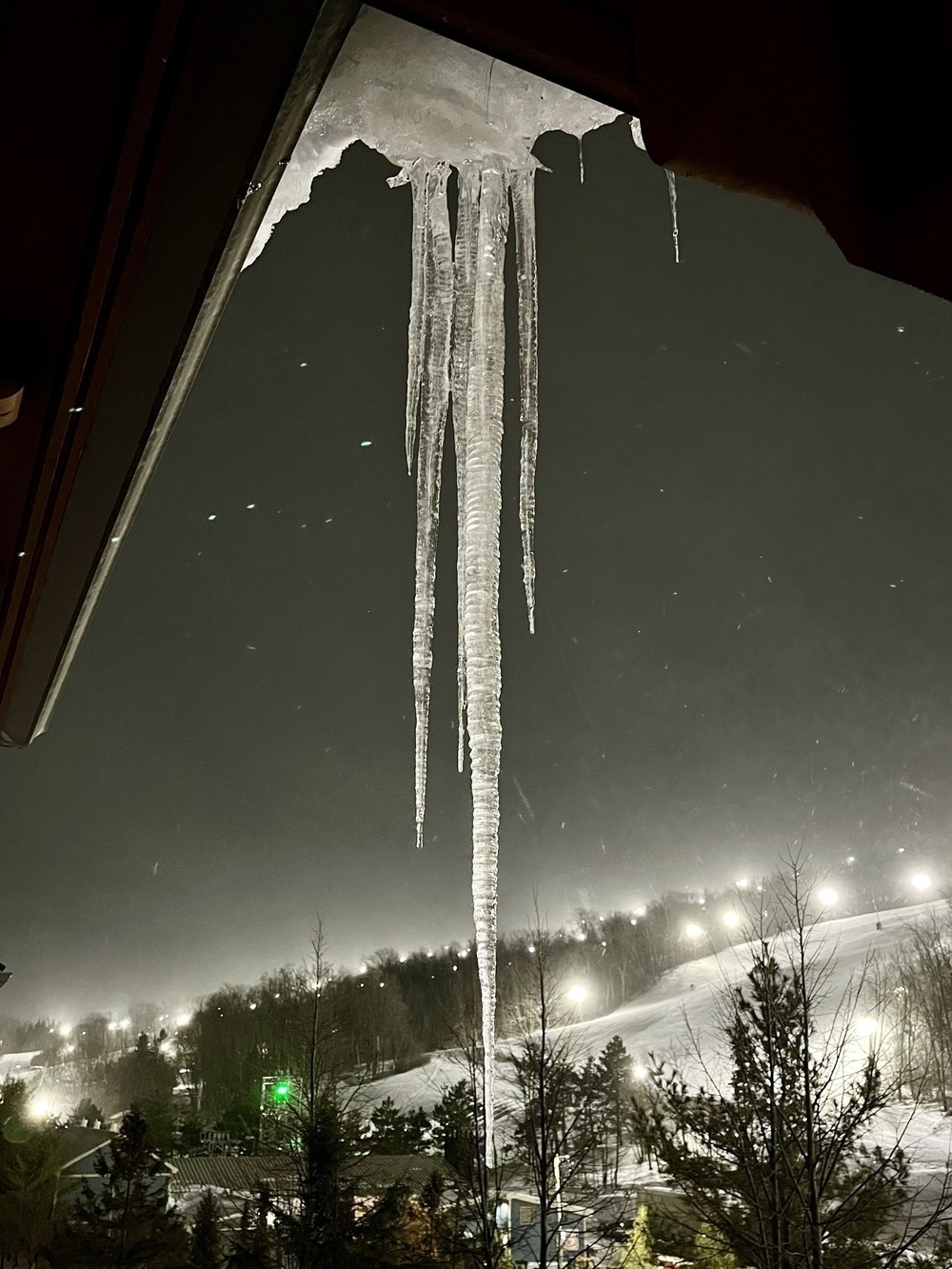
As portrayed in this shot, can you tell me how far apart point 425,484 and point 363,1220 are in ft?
33.8

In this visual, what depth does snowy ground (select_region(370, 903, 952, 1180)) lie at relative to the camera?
114 feet

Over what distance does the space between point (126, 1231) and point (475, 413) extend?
13426mm

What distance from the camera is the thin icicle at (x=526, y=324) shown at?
2.83 m

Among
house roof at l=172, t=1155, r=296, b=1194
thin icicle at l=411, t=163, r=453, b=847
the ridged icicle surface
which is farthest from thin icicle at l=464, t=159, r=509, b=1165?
house roof at l=172, t=1155, r=296, b=1194

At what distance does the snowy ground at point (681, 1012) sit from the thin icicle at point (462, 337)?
97.9 feet

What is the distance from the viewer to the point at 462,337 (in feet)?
10.5

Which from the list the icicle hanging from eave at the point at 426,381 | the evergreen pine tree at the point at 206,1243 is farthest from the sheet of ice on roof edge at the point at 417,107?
the evergreen pine tree at the point at 206,1243

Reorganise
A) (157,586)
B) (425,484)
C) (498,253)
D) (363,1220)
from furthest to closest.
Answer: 1. (157,586)
2. (363,1220)
3. (425,484)
4. (498,253)

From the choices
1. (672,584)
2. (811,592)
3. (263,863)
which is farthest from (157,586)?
(811,592)

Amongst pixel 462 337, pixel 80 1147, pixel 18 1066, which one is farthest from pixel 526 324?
pixel 18 1066

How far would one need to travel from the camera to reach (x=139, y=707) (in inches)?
3248

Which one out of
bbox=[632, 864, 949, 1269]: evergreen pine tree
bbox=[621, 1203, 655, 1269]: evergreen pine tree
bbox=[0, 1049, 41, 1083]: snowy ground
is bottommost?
bbox=[0, 1049, 41, 1083]: snowy ground

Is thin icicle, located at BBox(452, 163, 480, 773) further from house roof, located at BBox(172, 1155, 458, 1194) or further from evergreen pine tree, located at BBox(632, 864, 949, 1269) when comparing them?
house roof, located at BBox(172, 1155, 458, 1194)

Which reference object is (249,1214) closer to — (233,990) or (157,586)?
(233,990)
